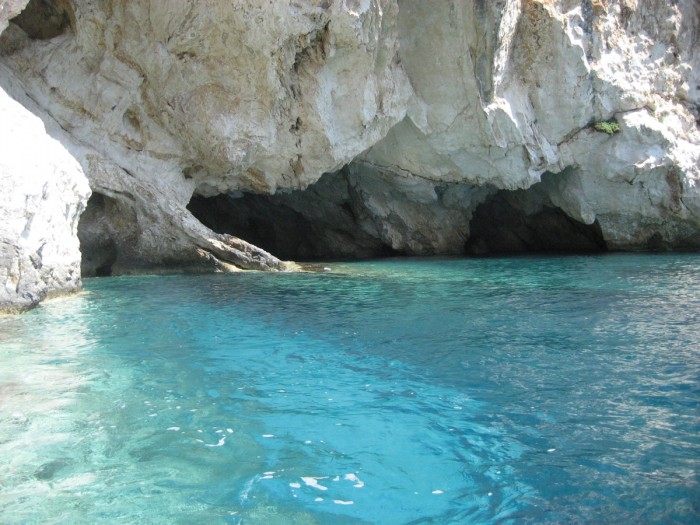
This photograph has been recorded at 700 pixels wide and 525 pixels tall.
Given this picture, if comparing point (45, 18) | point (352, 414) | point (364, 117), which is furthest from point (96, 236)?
point (352, 414)

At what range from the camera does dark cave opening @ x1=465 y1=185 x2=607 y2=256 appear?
2066 cm

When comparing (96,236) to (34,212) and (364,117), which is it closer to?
(34,212)

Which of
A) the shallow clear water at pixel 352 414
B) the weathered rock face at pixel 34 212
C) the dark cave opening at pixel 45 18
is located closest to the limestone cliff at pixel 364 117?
the dark cave opening at pixel 45 18

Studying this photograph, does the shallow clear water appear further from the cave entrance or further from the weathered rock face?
the cave entrance

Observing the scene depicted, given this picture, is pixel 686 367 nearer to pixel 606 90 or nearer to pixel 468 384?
pixel 468 384

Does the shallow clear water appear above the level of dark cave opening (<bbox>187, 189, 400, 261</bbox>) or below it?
below

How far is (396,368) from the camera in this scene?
5.61 m

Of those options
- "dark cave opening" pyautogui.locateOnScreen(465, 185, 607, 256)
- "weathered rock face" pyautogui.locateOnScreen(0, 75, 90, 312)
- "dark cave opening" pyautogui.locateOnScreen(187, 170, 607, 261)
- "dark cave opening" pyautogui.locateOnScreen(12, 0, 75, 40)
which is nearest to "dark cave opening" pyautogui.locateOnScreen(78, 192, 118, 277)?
"weathered rock face" pyautogui.locateOnScreen(0, 75, 90, 312)

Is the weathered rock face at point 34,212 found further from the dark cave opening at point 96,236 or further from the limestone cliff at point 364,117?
the dark cave opening at point 96,236

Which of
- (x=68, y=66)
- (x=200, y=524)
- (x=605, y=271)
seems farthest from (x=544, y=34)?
(x=200, y=524)

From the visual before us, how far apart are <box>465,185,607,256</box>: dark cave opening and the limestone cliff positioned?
0.10 m

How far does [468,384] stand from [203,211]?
17.7 metres

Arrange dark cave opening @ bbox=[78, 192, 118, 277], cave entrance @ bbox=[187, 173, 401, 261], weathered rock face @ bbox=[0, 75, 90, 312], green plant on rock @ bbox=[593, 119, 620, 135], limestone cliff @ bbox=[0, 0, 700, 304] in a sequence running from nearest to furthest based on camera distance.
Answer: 1. weathered rock face @ bbox=[0, 75, 90, 312]
2. limestone cliff @ bbox=[0, 0, 700, 304]
3. dark cave opening @ bbox=[78, 192, 118, 277]
4. green plant on rock @ bbox=[593, 119, 620, 135]
5. cave entrance @ bbox=[187, 173, 401, 261]

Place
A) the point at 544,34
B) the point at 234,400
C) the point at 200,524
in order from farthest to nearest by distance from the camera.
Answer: the point at 544,34 → the point at 234,400 → the point at 200,524
